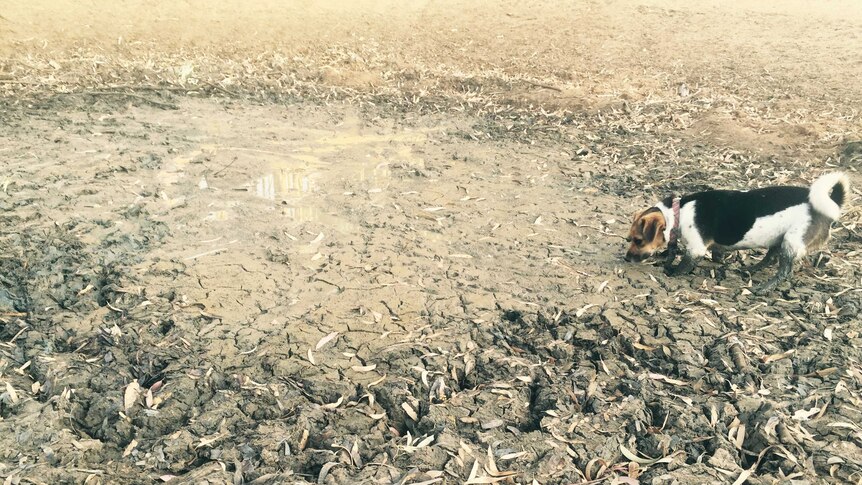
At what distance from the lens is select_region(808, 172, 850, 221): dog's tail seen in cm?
431

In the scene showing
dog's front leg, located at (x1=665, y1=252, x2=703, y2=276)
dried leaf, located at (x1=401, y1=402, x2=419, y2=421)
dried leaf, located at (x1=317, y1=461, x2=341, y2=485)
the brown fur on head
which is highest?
the brown fur on head

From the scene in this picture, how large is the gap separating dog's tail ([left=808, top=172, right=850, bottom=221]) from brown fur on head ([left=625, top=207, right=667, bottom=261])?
1.02 meters

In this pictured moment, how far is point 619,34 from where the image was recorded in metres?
12.1

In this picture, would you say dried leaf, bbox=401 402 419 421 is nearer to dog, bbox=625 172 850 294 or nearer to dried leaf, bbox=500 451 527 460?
dried leaf, bbox=500 451 527 460

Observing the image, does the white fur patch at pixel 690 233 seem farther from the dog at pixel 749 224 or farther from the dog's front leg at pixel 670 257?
the dog's front leg at pixel 670 257

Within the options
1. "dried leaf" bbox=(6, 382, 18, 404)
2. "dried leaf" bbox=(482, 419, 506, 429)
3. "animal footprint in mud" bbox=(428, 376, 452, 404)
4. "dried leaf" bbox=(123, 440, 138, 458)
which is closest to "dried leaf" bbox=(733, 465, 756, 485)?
"dried leaf" bbox=(482, 419, 506, 429)

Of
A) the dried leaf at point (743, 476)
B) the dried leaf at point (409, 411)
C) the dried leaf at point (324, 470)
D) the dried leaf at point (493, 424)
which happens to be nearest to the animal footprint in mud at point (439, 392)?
the dried leaf at point (409, 411)

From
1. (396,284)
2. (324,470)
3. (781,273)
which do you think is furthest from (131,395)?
(781,273)

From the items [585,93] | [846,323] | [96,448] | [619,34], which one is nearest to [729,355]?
[846,323]

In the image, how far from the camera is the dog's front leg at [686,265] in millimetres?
4719

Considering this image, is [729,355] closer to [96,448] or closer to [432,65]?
[96,448]

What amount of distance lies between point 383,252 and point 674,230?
7.43ft

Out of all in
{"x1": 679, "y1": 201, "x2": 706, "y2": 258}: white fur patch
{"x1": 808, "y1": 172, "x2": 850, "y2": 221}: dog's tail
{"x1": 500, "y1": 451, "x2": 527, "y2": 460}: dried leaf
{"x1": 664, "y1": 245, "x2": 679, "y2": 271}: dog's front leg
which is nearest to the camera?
{"x1": 500, "y1": 451, "x2": 527, "y2": 460}: dried leaf

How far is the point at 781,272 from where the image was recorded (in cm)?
450
